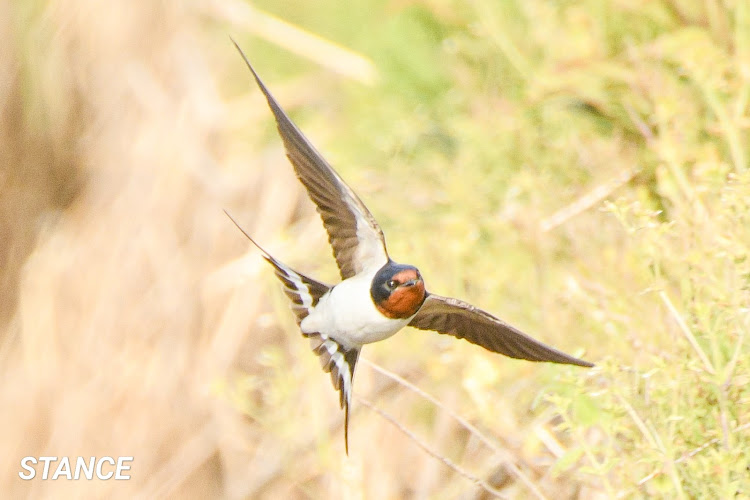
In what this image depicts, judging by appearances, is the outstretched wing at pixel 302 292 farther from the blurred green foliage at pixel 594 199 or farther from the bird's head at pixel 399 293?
the blurred green foliage at pixel 594 199

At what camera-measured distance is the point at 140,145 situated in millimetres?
3293

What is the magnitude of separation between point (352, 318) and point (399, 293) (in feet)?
0.26

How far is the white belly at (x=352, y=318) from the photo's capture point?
128 cm

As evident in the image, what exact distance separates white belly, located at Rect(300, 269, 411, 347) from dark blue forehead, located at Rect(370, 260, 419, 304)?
0.04 ft

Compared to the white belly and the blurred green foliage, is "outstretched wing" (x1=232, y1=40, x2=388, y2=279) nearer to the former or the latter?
the white belly

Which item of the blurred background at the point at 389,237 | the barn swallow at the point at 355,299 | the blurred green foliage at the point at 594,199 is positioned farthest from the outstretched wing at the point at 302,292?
the blurred green foliage at the point at 594,199

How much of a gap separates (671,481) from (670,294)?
454mm

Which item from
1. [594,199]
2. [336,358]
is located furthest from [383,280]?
[594,199]

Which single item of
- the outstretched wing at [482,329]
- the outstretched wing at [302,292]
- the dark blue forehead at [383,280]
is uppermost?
the outstretched wing at [302,292]

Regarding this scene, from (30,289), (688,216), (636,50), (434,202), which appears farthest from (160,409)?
(688,216)

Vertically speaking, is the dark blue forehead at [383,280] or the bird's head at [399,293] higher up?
the dark blue forehead at [383,280]

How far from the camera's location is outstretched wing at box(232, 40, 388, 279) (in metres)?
1.29

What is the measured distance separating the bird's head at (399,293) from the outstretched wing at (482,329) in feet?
0.15

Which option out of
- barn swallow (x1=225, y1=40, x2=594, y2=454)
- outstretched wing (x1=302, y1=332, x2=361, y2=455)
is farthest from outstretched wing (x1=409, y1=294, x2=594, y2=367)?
outstretched wing (x1=302, y1=332, x2=361, y2=455)
